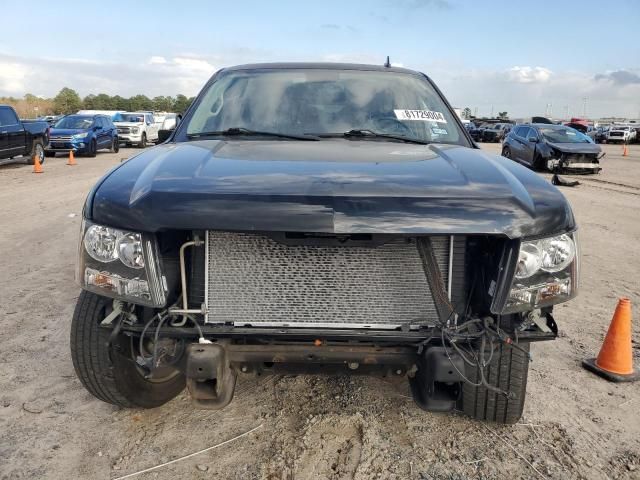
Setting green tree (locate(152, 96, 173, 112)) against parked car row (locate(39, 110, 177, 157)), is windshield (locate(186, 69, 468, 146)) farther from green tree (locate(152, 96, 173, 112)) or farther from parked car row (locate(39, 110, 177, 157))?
green tree (locate(152, 96, 173, 112))

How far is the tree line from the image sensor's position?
71.8m

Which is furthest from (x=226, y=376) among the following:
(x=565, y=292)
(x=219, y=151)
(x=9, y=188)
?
(x=9, y=188)

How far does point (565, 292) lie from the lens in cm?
235

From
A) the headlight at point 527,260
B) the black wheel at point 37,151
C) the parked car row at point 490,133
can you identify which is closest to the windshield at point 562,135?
the black wheel at point 37,151

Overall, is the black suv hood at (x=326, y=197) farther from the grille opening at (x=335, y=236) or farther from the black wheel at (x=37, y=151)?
the black wheel at (x=37, y=151)

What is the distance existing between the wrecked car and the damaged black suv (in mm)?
15520

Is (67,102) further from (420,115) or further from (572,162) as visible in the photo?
(420,115)

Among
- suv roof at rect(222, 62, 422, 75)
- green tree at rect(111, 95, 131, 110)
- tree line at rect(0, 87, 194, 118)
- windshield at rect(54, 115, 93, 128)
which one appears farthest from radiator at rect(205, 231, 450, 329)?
green tree at rect(111, 95, 131, 110)

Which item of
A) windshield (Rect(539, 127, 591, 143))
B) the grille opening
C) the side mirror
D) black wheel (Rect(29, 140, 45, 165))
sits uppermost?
the side mirror

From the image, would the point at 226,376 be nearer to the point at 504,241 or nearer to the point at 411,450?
the point at 411,450

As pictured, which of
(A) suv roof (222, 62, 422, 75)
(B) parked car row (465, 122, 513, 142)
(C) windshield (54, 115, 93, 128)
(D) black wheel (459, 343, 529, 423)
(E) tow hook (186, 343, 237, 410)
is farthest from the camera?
(B) parked car row (465, 122, 513, 142)

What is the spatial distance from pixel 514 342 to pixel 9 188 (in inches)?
493

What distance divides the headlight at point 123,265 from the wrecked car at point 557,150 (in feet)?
54.1

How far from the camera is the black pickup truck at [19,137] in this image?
15336mm
